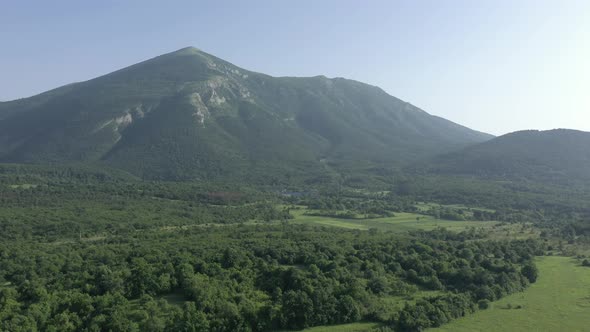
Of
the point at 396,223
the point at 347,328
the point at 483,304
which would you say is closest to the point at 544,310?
the point at 483,304

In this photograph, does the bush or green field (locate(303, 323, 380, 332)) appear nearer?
green field (locate(303, 323, 380, 332))

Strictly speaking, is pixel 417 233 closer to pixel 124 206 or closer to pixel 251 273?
pixel 251 273

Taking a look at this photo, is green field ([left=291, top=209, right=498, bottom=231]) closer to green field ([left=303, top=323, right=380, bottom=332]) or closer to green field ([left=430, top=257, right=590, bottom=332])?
green field ([left=430, top=257, right=590, bottom=332])

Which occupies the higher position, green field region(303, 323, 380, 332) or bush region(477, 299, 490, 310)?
bush region(477, 299, 490, 310)

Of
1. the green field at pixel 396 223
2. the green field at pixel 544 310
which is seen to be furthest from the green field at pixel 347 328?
the green field at pixel 396 223

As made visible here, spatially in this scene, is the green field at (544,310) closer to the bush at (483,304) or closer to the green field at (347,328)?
the bush at (483,304)

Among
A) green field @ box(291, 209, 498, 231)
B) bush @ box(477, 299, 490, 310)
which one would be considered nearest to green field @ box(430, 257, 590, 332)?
bush @ box(477, 299, 490, 310)
